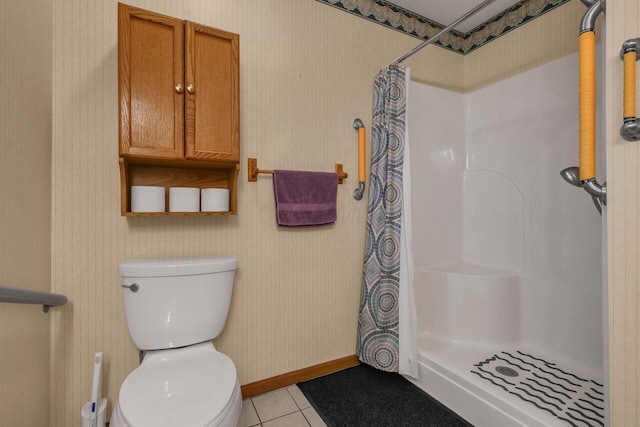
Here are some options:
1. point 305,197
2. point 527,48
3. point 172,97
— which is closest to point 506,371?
point 305,197

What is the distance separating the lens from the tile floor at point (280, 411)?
144cm

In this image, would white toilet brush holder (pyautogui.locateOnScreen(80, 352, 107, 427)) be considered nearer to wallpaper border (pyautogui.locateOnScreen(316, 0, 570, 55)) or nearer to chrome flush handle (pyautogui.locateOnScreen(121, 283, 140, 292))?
chrome flush handle (pyautogui.locateOnScreen(121, 283, 140, 292))

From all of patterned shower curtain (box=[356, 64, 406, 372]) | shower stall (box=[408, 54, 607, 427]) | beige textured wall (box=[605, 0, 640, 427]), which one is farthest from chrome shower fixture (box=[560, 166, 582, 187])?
patterned shower curtain (box=[356, 64, 406, 372])

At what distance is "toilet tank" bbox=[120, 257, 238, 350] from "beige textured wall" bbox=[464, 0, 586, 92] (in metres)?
2.33

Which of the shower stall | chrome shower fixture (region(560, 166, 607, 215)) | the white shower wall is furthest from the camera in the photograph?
the white shower wall

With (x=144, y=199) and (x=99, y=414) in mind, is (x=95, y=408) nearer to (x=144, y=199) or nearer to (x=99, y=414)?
(x=99, y=414)

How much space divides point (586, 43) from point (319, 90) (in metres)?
1.21

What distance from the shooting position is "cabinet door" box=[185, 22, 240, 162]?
1.29 metres

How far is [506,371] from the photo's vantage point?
168cm

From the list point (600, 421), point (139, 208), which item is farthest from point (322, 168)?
point (600, 421)

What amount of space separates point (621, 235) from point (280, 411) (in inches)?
62.4

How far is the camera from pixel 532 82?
2.01 meters

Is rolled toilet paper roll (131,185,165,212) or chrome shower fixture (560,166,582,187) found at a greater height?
chrome shower fixture (560,166,582,187)

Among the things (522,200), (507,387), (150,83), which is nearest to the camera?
(150,83)
